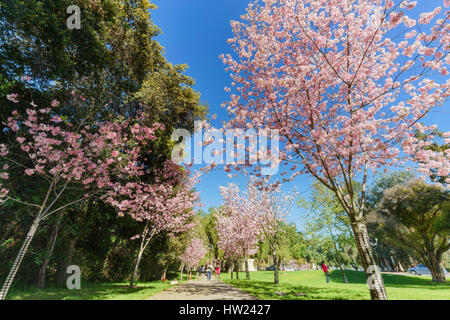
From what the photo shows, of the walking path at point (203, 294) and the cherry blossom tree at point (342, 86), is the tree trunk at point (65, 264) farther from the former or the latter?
the cherry blossom tree at point (342, 86)

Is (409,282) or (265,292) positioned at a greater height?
(265,292)

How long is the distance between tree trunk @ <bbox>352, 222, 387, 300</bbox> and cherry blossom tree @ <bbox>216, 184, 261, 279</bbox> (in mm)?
14242

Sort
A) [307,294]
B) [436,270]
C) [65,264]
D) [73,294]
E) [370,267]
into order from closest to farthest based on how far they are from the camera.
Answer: [370,267] → [73,294] → [307,294] → [65,264] → [436,270]

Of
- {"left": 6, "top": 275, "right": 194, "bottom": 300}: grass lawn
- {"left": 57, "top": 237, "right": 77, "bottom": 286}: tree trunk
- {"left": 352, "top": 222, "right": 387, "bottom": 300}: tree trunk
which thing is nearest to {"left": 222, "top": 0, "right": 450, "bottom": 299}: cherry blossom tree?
{"left": 352, "top": 222, "right": 387, "bottom": 300}: tree trunk

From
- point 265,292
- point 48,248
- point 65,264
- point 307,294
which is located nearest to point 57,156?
point 48,248

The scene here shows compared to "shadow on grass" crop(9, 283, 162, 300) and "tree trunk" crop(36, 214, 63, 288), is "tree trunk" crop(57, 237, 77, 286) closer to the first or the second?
"tree trunk" crop(36, 214, 63, 288)

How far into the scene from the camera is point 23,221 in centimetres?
980

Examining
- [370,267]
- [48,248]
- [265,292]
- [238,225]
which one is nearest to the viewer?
[370,267]

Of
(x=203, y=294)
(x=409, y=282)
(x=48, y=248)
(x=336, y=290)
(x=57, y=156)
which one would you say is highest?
(x=57, y=156)

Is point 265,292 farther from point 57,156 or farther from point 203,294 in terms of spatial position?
point 57,156

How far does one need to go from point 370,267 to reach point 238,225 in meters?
18.5

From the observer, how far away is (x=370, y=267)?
19.2 feet
